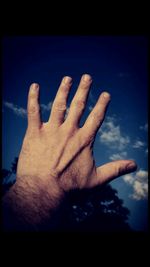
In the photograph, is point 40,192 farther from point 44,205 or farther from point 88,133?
point 88,133

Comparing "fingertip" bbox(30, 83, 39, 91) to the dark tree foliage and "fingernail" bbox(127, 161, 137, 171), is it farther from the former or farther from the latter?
the dark tree foliage

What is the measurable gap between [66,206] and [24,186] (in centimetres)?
36

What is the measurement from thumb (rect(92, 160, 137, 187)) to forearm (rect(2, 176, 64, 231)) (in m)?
0.34

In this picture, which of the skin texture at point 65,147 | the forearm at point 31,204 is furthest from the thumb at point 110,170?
the forearm at point 31,204

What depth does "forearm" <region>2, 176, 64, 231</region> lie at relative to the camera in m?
1.25

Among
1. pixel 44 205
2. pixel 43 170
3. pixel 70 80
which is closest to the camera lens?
pixel 44 205

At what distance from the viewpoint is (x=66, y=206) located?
60.4 inches

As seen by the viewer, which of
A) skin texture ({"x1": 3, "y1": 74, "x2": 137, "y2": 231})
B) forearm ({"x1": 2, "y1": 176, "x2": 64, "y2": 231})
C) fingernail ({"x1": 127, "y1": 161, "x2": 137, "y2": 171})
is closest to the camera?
forearm ({"x1": 2, "y1": 176, "x2": 64, "y2": 231})

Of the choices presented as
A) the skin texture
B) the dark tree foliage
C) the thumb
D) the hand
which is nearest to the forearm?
the skin texture

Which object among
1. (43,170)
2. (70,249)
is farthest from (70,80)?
(70,249)

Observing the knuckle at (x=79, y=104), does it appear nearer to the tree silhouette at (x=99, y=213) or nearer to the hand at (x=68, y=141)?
the hand at (x=68, y=141)

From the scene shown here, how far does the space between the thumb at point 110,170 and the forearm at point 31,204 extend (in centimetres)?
34

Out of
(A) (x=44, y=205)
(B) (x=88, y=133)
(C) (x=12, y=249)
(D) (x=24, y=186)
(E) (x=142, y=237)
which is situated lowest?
(C) (x=12, y=249)

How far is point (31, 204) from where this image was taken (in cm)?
130
